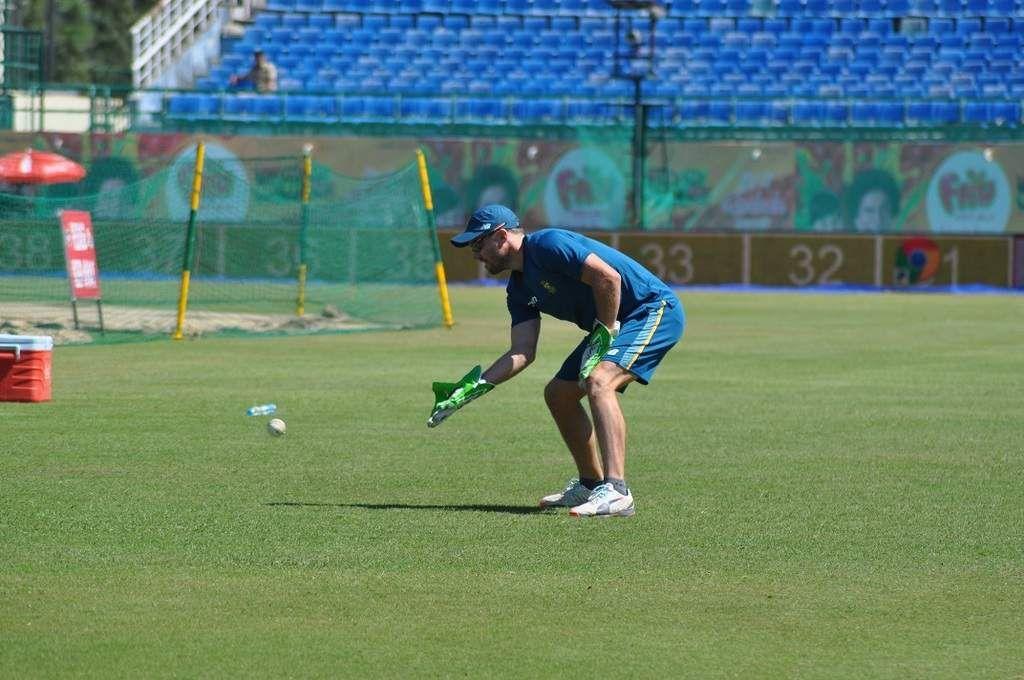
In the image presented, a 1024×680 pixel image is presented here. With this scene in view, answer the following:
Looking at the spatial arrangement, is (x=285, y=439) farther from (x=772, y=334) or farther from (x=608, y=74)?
(x=608, y=74)

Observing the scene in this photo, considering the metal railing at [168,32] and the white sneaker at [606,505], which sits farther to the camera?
the metal railing at [168,32]

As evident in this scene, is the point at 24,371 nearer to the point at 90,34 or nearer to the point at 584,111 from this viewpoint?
the point at 584,111

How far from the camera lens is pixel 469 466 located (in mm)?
11625

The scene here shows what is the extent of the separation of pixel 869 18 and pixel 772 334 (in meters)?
22.5

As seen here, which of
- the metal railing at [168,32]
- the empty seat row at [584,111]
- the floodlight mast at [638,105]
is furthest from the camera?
the metal railing at [168,32]

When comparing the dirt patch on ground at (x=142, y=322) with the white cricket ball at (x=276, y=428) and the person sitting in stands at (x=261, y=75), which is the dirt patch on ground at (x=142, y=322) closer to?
the white cricket ball at (x=276, y=428)

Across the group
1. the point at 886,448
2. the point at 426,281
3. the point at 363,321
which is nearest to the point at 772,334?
the point at 363,321

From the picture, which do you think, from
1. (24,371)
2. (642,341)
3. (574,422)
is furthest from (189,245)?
(642,341)

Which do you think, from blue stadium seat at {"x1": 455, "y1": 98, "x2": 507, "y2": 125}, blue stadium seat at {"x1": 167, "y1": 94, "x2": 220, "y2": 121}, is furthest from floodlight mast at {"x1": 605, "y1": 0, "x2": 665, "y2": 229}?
blue stadium seat at {"x1": 167, "y1": 94, "x2": 220, "y2": 121}

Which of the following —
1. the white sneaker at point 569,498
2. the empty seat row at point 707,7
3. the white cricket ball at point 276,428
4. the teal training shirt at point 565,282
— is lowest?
the white cricket ball at point 276,428

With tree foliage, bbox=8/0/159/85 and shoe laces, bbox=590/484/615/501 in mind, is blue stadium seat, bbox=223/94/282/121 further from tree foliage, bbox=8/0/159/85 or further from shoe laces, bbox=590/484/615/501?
shoe laces, bbox=590/484/615/501

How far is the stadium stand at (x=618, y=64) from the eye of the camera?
132 feet

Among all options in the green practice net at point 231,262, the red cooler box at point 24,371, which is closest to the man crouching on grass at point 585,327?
the red cooler box at point 24,371

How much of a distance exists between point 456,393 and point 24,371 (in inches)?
257
